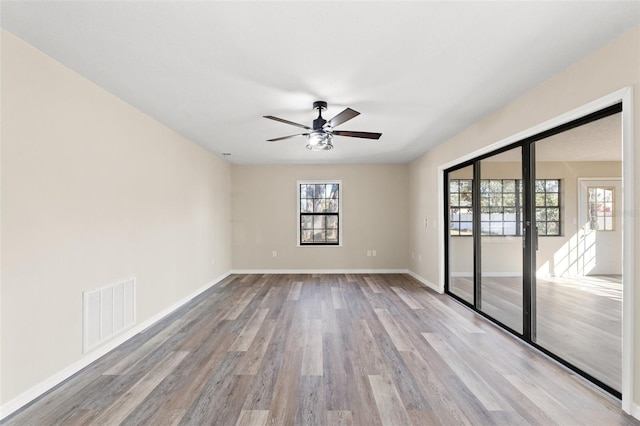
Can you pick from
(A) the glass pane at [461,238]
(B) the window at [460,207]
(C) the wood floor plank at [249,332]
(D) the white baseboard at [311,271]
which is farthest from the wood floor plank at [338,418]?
(D) the white baseboard at [311,271]

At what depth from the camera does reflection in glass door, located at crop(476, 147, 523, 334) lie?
312 cm

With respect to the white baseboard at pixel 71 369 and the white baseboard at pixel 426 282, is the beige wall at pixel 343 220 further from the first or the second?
the white baseboard at pixel 71 369

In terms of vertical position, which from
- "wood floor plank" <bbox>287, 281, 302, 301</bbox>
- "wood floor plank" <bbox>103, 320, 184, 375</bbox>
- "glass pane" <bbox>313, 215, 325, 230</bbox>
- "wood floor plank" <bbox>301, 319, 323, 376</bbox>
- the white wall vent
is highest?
"glass pane" <bbox>313, 215, 325, 230</bbox>

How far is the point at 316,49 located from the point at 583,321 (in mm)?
3083

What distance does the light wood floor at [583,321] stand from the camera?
2.16m

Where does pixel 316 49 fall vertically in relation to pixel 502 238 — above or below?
above

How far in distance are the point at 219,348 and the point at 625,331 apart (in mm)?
3143

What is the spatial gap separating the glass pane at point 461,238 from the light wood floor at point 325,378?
2.12 ft

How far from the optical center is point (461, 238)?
14.5 ft

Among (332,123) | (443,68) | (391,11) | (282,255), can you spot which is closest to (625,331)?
(443,68)

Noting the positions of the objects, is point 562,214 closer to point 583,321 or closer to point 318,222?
point 583,321

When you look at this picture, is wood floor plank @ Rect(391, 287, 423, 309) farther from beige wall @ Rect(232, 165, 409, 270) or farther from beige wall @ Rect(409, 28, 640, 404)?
beige wall @ Rect(232, 165, 409, 270)

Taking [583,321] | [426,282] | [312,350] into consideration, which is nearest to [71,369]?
[312,350]

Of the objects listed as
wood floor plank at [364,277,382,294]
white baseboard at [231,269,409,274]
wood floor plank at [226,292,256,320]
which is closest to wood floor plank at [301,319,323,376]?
wood floor plank at [226,292,256,320]
